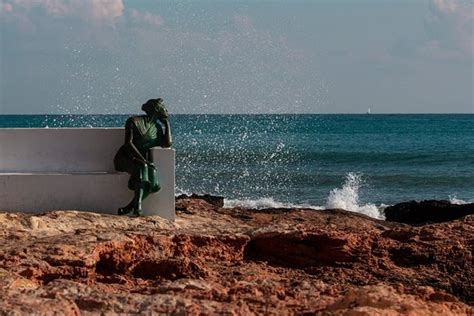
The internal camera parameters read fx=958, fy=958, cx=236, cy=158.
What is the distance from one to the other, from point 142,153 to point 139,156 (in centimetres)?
11

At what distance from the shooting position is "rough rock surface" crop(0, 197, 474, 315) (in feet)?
20.2

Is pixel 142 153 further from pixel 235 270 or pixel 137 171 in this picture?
pixel 235 270

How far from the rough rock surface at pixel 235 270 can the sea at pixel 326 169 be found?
12564 mm

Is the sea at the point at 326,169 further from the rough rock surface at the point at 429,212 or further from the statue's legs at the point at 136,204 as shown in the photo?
the statue's legs at the point at 136,204

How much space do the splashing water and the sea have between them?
0.03 meters

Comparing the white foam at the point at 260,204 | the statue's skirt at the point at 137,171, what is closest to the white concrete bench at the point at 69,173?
the statue's skirt at the point at 137,171

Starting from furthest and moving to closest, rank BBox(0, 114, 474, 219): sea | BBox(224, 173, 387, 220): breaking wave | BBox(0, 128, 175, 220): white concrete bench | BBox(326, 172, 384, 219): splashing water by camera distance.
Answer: BBox(0, 114, 474, 219): sea < BBox(224, 173, 387, 220): breaking wave < BBox(326, 172, 384, 219): splashing water < BBox(0, 128, 175, 220): white concrete bench

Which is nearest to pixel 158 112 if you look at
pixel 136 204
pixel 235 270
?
pixel 136 204

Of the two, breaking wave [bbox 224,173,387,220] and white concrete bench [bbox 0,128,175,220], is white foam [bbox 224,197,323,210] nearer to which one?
breaking wave [bbox 224,173,387,220]

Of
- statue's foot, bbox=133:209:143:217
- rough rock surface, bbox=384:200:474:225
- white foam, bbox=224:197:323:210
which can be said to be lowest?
white foam, bbox=224:197:323:210

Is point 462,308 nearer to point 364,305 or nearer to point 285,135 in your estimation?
point 364,305

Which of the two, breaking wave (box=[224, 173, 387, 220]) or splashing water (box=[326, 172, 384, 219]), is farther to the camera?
breaking wave (box=[224, 173, 387, 220])

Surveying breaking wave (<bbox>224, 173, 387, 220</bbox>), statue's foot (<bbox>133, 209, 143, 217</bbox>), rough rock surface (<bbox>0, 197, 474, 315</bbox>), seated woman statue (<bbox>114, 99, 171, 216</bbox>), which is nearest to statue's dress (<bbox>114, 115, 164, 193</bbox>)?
seated woman statue (<bbox>114, 99, 171, 216</bbox>)

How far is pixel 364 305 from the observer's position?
19.9ft
